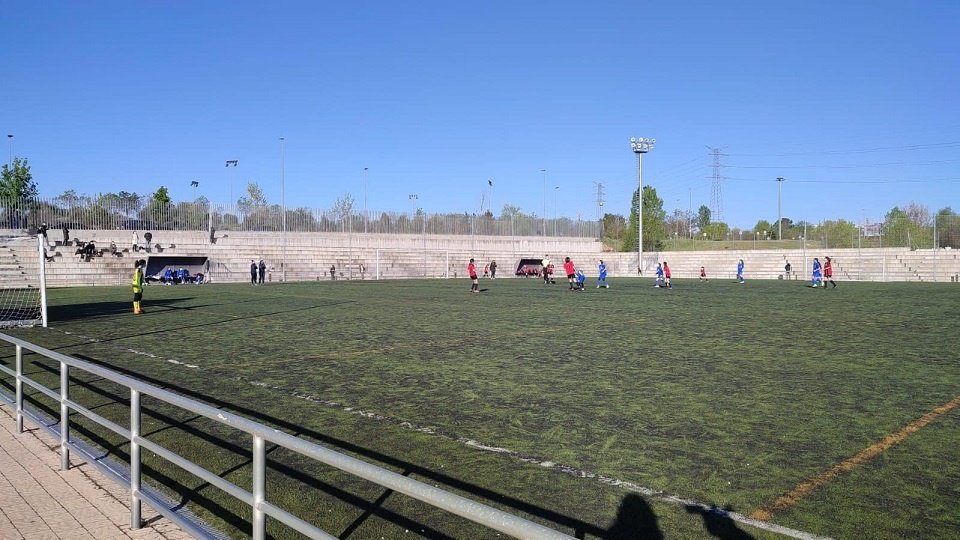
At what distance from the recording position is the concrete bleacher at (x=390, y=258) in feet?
141

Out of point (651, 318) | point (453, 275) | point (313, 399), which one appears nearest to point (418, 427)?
point (313, 399)

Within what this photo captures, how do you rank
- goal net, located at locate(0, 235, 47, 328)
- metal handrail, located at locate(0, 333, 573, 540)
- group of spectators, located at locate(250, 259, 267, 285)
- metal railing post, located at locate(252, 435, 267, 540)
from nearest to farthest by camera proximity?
metal handrail, located at locate(0, 333, 573, 540) → metal railing post, located at locate(252, 435, 267, 540) → goal net, located at locate(0, 235, 47, 328) → group of spectators, located at locate(250, 259, 267, 285)

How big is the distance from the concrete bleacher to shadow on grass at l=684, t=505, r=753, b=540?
126 feet

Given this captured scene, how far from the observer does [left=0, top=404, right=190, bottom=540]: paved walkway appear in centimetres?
443

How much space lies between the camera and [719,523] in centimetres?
444

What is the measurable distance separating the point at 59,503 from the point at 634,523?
13.5ft

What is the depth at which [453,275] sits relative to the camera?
196 feet

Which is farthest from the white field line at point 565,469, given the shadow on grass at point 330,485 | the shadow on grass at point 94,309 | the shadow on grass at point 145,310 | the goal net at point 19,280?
the goal net at point 19,280

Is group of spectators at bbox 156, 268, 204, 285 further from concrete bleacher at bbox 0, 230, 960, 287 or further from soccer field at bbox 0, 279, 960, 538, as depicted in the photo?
soccer field at bbox 0, 279, 960, 538

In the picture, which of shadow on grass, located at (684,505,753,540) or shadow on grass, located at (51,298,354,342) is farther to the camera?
shadow on grass, located at (51,298,354,342)

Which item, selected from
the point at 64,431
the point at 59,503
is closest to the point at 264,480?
the point at 59,503

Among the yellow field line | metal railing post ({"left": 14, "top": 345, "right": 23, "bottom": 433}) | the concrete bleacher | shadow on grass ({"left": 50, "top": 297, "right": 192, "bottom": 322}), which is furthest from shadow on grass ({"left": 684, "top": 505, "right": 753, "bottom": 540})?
the concrete bleacher

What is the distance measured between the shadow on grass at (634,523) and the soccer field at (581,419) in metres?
0.02

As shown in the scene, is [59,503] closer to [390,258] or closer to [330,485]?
[330,485]
